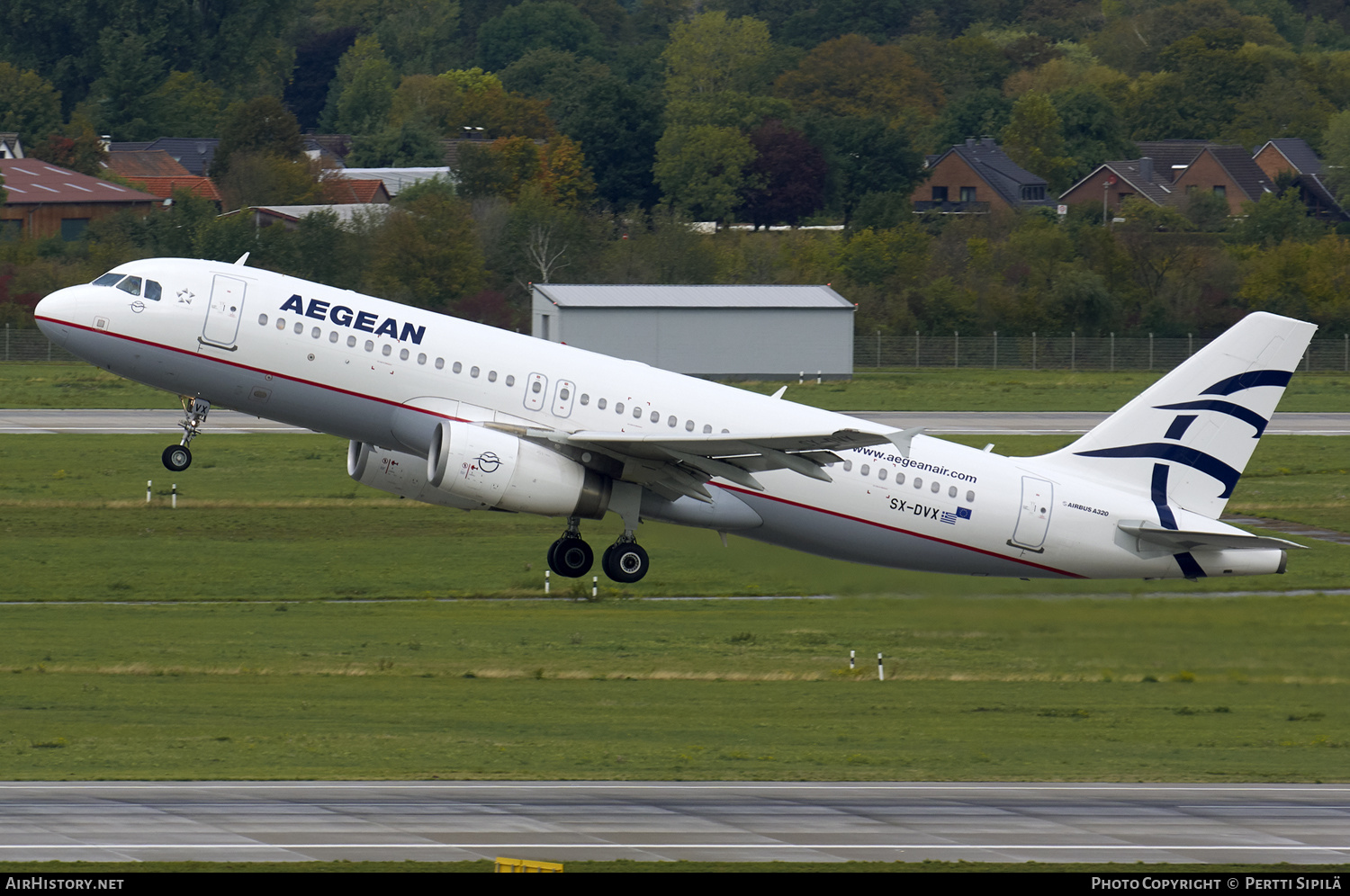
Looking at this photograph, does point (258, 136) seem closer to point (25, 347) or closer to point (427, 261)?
point (427, 261)

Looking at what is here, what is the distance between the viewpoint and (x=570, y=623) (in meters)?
58.2

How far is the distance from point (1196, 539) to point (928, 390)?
6766cm

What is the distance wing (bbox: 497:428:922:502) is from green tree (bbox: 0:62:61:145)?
152458 millimetres

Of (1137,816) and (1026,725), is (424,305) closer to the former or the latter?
(1026,725)

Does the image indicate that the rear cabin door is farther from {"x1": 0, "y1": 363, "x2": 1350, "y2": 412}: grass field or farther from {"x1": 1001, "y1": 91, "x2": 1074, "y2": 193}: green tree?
{"x1": 1001, "y1": 91, "x2": 1074, "y2": 193}: green tree

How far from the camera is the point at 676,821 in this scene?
108ft

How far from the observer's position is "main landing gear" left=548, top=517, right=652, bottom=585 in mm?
41469

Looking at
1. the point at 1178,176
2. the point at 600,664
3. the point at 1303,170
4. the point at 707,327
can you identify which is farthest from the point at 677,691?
the point at 1303,170

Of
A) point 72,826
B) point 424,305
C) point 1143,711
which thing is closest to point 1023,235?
point 424,305

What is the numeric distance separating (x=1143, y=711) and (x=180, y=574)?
33985 millimetres

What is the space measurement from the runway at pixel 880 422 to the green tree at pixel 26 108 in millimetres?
91736

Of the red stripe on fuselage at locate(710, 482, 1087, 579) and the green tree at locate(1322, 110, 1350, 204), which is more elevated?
the green tree at locate(1322, 110, 1350, 204)

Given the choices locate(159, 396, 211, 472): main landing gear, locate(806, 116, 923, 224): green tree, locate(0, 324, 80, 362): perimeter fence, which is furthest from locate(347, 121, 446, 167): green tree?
locate(159, 396, 211, 472): main landing gear

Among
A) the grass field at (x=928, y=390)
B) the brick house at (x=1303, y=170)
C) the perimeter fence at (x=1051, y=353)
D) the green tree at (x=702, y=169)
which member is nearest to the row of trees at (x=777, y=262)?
the perimeter fence at (x=1051, y=353)
